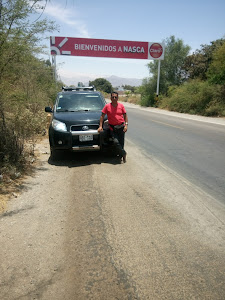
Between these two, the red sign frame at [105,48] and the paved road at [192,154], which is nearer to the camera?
the paved road at [192,154]

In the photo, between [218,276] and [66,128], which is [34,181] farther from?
[218,276]

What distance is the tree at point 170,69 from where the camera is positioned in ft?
113

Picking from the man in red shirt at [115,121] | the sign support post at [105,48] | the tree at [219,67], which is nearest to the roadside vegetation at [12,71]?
the man in red shirt at [115,121]

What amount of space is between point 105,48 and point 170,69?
423 inches

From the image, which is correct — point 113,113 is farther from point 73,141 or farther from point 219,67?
point 219,67

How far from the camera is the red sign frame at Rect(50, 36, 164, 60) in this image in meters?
27.7

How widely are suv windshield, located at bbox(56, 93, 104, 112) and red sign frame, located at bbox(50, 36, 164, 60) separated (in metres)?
22.1

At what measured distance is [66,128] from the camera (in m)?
6.31

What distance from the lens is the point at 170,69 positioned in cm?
3491

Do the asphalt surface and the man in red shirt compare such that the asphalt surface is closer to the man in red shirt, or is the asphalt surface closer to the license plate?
the license plate

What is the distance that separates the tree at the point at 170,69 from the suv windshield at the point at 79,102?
2761 cm

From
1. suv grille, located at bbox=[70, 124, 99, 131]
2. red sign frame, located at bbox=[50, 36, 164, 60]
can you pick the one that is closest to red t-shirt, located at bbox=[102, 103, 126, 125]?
suv grille, located at bbox=[70, 124, 99, 131]

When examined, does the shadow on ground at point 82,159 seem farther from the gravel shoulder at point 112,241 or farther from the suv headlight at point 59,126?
the gravel shoulder at point 112,241

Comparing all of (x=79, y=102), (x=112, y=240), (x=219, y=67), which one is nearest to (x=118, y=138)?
(x=79, y=102)
